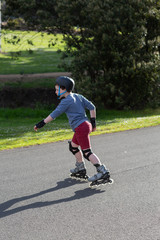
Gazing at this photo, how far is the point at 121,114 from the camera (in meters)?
19.0

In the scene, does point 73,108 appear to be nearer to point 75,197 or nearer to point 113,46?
point 75,197

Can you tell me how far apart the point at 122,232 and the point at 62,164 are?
3267mm

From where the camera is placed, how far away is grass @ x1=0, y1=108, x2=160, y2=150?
10883mm

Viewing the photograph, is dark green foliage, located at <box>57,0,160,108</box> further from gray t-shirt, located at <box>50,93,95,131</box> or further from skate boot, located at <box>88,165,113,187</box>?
skate boot, located at <box>88,165,113,187</box>

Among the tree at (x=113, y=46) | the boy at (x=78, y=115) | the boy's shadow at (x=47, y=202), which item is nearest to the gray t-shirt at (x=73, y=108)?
the boy at (x=78, y=115)

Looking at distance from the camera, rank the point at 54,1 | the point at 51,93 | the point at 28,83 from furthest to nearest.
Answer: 1. the point at 28,83
2. the point at 51,93
3. the point at 54,1

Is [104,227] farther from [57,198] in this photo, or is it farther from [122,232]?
→ [57,198]

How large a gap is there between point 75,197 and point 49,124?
976 centimetres

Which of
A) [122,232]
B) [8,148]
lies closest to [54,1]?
[8,148]

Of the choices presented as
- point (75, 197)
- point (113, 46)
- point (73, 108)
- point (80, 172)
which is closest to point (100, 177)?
point (80, 172)

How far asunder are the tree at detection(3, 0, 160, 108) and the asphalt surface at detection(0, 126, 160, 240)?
956cm

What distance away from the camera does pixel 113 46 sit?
18203 millimetres

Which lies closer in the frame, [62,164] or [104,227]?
[104,227]

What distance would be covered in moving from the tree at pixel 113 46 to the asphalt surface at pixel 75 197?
9562mm
